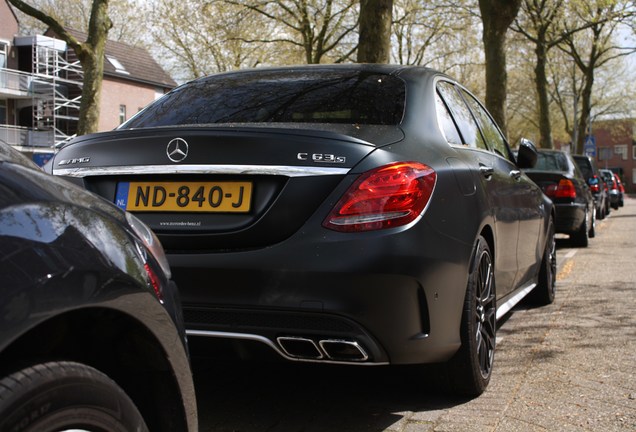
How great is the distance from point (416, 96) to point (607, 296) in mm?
4181

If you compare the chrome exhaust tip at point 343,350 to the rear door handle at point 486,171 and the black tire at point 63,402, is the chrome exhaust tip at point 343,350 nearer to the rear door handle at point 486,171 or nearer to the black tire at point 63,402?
the black tire at point 63,402

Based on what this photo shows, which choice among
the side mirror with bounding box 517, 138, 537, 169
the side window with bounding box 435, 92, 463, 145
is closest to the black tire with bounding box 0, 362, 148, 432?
the side window with bounding box 435, 92, 463, 145

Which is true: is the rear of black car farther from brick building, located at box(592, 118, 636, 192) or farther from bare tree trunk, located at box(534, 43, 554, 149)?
brick building, located at box(592, 118, 636, 192)

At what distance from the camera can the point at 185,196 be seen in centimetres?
338

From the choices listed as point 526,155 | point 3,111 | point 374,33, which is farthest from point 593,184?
point 3,111

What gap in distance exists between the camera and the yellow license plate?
3295 mm

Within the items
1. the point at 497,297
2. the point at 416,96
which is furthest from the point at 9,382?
the point at 497,297

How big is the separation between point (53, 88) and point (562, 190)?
42.5 metres

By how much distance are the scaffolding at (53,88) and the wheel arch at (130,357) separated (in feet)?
156

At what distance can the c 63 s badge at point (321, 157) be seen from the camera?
3.25 m

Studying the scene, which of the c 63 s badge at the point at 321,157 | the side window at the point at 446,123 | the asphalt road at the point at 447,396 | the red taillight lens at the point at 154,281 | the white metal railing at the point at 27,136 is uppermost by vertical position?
the white metal railing at the point at 27,136

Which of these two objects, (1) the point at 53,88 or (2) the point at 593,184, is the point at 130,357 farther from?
(1) the point at 53,88

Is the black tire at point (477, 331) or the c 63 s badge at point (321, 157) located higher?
the c 63 s badge at point (321, 157)

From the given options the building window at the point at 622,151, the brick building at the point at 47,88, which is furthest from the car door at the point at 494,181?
the building window at the point at 622,151
